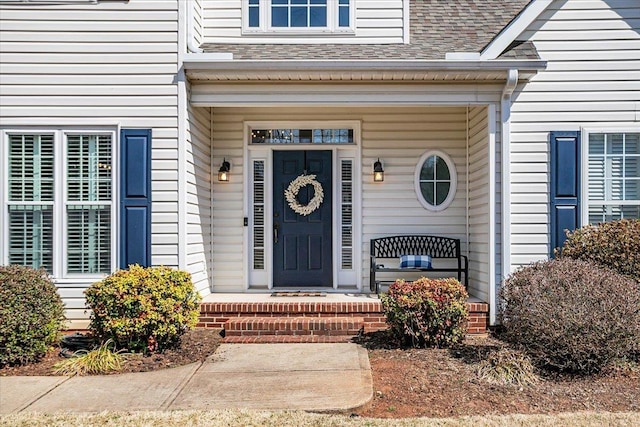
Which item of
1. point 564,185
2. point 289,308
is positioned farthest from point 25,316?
point 564,185

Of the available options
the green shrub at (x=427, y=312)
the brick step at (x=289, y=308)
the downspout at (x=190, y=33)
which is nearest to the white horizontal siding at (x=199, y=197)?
the brick step at (x=289, y=308)

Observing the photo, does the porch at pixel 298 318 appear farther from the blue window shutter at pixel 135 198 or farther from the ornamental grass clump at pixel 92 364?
the ornamental grass clump at pixel 92 364

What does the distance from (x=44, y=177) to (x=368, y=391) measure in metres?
4.58

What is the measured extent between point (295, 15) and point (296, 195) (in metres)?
2.56

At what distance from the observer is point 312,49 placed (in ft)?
23.4

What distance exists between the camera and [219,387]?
15.2 feet

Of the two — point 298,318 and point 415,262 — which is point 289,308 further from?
point 415,262

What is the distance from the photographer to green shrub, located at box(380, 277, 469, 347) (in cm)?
571

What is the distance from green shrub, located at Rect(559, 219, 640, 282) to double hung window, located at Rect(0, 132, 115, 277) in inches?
217

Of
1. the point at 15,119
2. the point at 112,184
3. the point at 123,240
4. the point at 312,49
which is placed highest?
the point at 312,49

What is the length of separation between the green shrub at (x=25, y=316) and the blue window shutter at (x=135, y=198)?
100 centimetres

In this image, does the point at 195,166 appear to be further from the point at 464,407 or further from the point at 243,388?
the point at 464,407

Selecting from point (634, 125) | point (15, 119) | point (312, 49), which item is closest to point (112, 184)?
point (15, 119)

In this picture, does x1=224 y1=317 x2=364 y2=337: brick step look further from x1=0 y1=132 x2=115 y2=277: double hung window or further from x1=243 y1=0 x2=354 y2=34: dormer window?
x1=243 y1=0 x2=354 y2=34: dormer window
